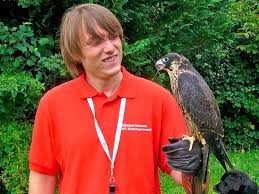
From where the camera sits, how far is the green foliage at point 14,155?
14.4 ft

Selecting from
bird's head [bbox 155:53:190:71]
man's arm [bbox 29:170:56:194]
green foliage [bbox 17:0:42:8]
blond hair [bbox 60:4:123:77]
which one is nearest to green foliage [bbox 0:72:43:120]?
green foliage [bbox 17:0:42:8]

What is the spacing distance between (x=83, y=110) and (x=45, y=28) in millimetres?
2515

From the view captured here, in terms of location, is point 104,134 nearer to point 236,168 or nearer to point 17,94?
point 17,94

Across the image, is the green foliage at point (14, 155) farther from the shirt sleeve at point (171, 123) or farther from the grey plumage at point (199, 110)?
the grey plumage at point (199, 110)

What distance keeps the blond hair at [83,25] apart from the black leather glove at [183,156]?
0.58 metres

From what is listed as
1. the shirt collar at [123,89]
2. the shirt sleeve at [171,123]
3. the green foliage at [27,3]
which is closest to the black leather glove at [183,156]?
the shirt sleeve at [171,123]

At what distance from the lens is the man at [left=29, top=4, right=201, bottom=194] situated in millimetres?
2402

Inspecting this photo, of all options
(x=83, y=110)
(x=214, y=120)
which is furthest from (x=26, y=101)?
(x=214, y=120)

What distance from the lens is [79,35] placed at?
2.43m

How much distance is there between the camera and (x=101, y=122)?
2.45m

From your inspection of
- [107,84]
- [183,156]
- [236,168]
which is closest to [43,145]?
[107,84]

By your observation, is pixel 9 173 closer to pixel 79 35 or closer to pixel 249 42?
pixel 79 35

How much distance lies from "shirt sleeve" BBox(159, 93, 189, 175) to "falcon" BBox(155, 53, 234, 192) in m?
0.13

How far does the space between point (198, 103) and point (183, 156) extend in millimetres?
245
